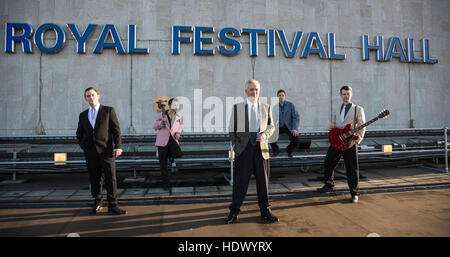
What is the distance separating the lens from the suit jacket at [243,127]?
Answer: 3264 millimetres

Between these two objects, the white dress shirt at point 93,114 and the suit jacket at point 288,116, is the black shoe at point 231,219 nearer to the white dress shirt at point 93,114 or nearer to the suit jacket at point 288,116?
the white dress shirt at point 93,114

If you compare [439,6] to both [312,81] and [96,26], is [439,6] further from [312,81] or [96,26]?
[96,26]

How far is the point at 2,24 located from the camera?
312 inches

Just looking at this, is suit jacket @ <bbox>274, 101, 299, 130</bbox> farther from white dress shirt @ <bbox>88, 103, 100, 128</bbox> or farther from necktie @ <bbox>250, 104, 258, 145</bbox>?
white dress shirt @ <bbox>88, 103, 100, 128</bbox>

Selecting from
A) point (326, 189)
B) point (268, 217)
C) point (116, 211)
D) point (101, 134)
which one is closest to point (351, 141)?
point (326, 189)

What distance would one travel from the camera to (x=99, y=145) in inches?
141

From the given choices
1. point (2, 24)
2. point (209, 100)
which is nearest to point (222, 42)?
point (209, 100)

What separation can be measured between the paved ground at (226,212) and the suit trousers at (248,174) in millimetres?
272

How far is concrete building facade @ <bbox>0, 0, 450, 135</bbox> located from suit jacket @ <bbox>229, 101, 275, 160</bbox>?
16.9 feet

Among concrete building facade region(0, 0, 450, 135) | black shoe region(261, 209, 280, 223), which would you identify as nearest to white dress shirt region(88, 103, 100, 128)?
black shoe region(261, 209, 280, 223)

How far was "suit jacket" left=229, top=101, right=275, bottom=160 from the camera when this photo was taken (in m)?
3.26

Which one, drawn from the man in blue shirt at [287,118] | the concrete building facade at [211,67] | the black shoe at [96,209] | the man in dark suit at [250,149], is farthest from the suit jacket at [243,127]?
the concrete building facade at [211,67]
